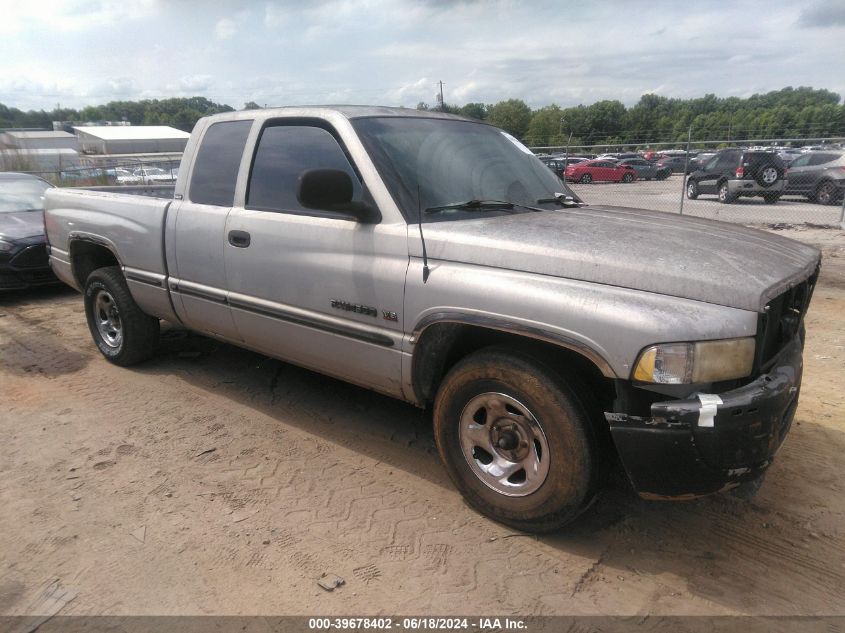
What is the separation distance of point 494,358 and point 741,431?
3.34ft

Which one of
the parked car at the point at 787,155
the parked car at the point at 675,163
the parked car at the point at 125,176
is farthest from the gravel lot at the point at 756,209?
the parked car at the point at 125,176

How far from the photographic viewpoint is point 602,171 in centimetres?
3023

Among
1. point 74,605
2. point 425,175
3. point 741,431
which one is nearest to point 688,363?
point 741,431

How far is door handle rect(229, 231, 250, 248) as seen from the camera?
12.0ft

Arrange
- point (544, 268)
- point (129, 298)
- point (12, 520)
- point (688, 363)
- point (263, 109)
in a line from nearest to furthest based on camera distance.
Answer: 1. point (688, 363)
2. point (544, 268)
3. point (12, 520)
4. point (263, 109)
5. point (129, 298)

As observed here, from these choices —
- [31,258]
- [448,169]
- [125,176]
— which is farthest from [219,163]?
[125,176]

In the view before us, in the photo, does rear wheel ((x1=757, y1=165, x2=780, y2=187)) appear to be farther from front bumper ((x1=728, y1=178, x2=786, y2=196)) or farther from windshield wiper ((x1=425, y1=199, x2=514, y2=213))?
windshield wiper ((x1=425, y1=199, x2=514, y2=213))

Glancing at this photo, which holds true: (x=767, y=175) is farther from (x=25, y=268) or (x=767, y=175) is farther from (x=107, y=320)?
(x=25, y=268)

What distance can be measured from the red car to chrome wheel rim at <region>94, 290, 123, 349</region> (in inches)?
1056

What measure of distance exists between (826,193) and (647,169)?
17.2 meters

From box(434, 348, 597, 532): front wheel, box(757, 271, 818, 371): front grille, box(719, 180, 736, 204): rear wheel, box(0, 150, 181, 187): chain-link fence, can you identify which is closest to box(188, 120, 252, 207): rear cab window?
box(434, 348, 597, 532): front wheel

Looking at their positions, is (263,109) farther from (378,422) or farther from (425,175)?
(378,422)

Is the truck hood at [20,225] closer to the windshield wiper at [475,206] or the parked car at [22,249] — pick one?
the parked car at [22,249]

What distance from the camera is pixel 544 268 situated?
8.43 feet
